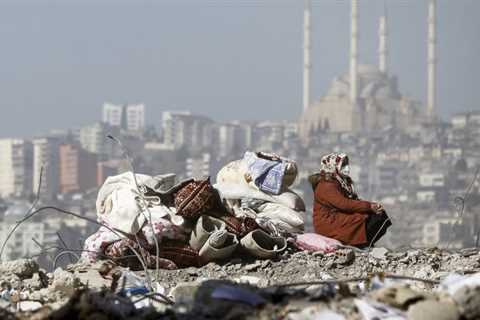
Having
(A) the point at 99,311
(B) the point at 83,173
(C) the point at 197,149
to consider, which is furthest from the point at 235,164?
(C) the point at 197,149

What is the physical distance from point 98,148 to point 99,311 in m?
139

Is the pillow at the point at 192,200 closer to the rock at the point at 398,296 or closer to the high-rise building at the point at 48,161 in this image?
the rock at the point at 398,296

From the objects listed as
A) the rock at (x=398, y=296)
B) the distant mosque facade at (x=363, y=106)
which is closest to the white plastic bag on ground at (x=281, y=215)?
the rock at (x=398, y=296)

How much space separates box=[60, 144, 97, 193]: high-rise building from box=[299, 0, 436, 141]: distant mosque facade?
71.2 ft

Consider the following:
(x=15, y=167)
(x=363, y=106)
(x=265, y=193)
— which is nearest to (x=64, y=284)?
(x=265, y=193)

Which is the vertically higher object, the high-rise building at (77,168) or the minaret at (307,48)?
the minaret at (307,48)

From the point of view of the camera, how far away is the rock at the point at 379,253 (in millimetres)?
8769

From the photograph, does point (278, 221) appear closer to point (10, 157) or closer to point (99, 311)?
point (99, 311)

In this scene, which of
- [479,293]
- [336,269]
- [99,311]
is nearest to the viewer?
[479,293]

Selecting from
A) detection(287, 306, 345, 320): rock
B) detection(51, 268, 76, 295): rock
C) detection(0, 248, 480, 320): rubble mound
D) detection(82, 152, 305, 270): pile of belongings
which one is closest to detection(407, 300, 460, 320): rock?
detection(0, 248, 480, 320): rubble mound

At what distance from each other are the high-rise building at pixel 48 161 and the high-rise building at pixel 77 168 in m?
0.61

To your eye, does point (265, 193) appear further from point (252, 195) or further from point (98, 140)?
point (98, 140)

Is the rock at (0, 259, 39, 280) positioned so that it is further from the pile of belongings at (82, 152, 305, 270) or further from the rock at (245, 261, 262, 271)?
the rock at (245, 261, 262, 271)

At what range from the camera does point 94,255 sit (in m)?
8.55
